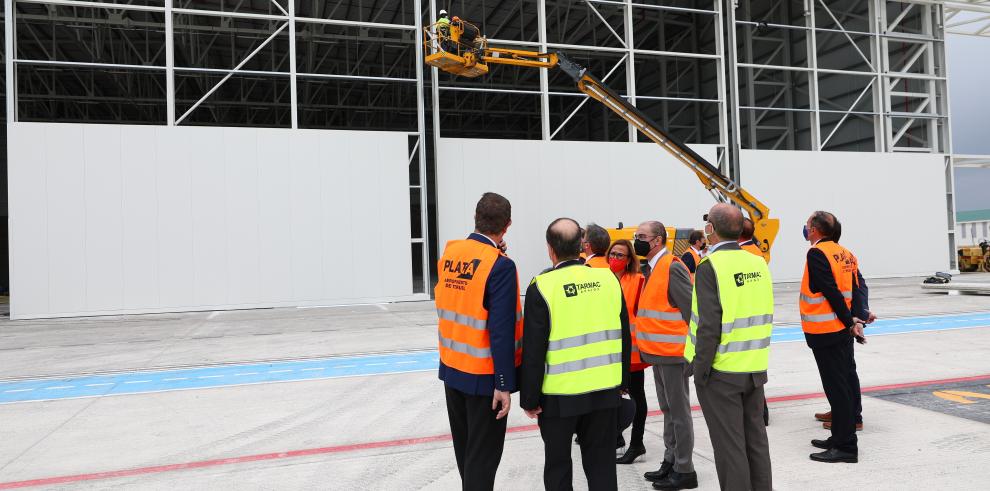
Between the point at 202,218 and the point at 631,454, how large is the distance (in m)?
16.2

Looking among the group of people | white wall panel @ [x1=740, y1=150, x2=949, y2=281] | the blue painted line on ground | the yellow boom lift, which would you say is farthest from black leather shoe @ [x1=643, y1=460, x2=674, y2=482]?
white wall panel @ [x1=740, y1=150, x2=949, y2=281]

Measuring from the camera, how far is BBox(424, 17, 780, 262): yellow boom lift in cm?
1662

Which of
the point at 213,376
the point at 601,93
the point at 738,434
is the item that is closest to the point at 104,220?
the point at 213,376

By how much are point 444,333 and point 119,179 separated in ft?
56.5

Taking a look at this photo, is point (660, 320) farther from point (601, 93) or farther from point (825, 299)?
point (601, 93)

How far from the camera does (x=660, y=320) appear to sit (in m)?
4.77

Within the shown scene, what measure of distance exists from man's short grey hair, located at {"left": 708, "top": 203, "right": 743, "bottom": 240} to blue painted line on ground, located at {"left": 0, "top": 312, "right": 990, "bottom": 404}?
579 cm

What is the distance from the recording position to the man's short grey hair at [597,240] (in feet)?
14.7

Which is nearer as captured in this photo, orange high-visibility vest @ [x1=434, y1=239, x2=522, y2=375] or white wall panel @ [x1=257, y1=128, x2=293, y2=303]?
orange high-visibility vest @ [x1=434, y1=239, x2=522, y2=375]

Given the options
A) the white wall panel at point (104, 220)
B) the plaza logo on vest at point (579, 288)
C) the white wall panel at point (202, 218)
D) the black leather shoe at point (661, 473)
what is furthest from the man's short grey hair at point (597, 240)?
the white wall panel at point (104, 220)

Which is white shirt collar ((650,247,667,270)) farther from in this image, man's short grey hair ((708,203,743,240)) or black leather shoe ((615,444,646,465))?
black leather shoe ((615,444,646,465))

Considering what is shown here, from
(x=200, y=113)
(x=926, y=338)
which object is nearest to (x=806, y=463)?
(x=926, y=338)

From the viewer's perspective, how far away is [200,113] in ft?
116

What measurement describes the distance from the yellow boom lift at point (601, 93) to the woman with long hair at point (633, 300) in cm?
1145
